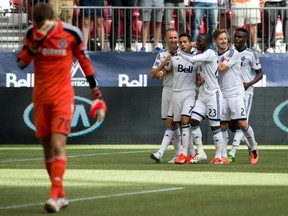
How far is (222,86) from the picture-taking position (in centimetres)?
1903

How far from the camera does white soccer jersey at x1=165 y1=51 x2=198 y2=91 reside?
1869 cm

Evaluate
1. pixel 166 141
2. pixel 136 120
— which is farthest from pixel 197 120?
pixel 136 120

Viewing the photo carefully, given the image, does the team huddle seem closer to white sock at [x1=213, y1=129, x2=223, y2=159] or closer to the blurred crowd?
white sock at [x1=213, y1=129, x2=223, y2=159]

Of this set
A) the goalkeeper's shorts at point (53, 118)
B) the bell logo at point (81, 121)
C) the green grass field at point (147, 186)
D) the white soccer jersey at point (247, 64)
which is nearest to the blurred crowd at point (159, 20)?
the bell logo at point (81, 121)

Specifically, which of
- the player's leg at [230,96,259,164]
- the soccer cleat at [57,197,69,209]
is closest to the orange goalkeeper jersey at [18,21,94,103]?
the soccer cleat at [57,197,69,209]

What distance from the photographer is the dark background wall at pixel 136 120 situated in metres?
25.3

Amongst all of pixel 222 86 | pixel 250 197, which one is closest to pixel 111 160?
pixel 222 86

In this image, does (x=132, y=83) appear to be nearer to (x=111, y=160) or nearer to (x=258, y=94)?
(x=258, y=94)

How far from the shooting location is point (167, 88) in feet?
62.8

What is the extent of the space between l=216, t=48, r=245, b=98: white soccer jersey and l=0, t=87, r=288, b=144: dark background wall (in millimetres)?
6267

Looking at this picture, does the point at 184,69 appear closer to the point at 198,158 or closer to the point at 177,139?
the point at 177,139

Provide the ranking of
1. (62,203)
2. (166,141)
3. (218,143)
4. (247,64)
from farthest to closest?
(247,64), (166,141), (218,143), (62,203)

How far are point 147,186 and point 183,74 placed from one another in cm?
495

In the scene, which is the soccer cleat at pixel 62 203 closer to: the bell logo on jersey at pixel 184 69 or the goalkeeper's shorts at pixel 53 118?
the goalkeeper's shorts at pixel 53 118
